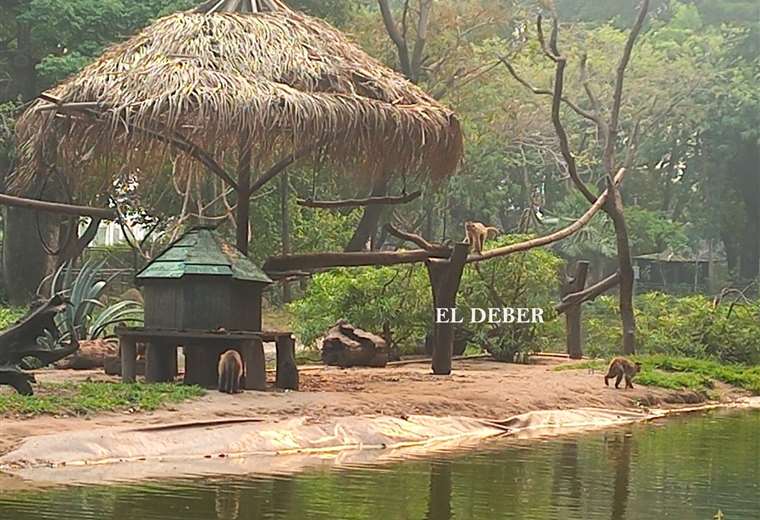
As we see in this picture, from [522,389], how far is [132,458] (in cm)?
516

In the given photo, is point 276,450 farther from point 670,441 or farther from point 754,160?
point 754,160

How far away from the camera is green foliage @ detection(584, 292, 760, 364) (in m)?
16.5

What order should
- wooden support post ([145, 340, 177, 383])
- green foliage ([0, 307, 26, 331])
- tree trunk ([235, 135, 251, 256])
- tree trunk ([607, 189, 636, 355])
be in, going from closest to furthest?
wooden support post ([145, 340, 177, 383])
tree trunk ([235, 135, 251, 256])
green foliage ([0, 307, 26, 331])
tree trunk ([607, 189, 636, 355])

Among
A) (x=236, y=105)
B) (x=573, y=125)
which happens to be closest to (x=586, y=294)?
(x=236, y=105)

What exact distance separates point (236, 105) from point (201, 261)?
141cm

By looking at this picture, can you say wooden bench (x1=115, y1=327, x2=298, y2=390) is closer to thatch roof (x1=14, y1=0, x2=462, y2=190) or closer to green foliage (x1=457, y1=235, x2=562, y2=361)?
thatch roof (x1=14, y1=0, x2=462, y2=190)

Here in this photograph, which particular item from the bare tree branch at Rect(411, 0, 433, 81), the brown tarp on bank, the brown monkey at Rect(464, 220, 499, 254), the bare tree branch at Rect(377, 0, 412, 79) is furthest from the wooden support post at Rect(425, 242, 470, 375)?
the bare tree branch at Rect(411, 0, 433, 81)

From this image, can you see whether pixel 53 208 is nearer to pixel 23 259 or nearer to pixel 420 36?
pixel 23 259

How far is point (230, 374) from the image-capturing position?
33.0ft

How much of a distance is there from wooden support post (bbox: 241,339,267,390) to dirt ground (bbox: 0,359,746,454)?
193 millimetres

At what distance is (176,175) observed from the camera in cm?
1353

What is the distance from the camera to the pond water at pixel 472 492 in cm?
622

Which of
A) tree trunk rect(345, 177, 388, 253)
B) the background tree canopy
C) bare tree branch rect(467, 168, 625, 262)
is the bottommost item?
bare tree branch rect(467, 168, 625, 262)

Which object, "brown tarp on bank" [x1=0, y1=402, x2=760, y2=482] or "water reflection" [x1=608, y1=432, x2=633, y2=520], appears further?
"brown tarp on bank" [x1=0, y1=402, x2=760, y2=482]
